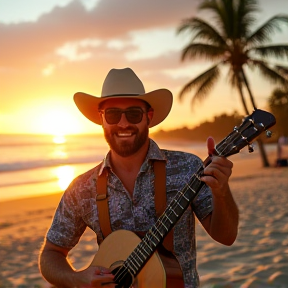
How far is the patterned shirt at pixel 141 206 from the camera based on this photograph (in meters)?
2.89

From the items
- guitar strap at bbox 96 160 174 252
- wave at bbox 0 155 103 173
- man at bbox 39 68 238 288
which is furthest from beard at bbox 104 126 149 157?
wave at bbox 0 155 103 173

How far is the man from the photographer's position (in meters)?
2.89

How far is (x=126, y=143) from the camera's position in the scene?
2941 millimetres

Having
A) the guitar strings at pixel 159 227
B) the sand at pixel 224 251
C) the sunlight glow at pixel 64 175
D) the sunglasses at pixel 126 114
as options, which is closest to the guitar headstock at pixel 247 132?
the guitar strings at pixel 159 227

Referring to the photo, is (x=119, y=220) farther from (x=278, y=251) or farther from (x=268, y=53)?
(x=268, y=53)

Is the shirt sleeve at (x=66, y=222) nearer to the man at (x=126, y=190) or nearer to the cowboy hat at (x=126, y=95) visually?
the man at (x=126, y=190)

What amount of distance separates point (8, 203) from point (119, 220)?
9.49m

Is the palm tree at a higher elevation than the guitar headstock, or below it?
higher

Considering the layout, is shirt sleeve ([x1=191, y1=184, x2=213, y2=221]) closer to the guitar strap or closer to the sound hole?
the guitar strap

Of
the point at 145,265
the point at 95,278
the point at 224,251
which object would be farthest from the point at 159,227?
the point at 224,251

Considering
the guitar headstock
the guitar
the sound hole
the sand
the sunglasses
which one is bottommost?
the sand

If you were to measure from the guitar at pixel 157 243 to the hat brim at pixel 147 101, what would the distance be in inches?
25.6

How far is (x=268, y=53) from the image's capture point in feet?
70.1

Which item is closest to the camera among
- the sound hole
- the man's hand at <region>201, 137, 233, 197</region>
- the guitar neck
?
the man's hand at <region>201, 137, 233, 197</region>
